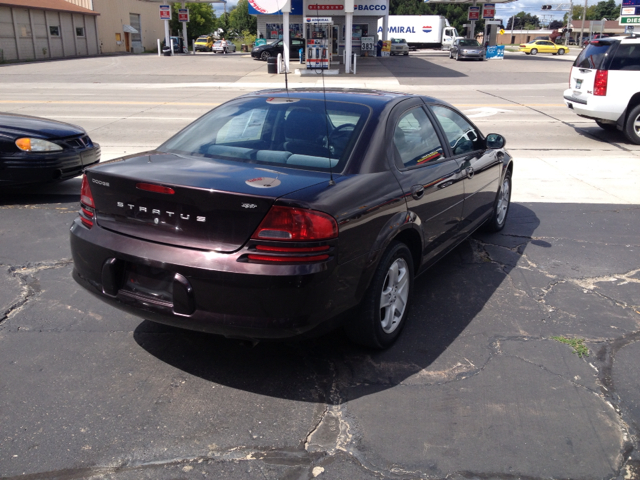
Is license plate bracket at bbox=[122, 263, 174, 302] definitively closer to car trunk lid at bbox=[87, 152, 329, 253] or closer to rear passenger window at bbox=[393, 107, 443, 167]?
car trunk lid at bbox=[87, 152, 329, 253]

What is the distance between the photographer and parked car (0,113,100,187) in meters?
6.77

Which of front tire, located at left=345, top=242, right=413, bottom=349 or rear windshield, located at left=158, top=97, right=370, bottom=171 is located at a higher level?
rear windshield, located at left=158, top=97, right=370, bottom=171

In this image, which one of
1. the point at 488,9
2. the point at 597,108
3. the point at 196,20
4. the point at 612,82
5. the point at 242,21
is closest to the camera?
the point at 612,82

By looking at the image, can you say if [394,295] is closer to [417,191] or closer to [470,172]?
[417,191]

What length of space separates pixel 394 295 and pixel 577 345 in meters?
1.31

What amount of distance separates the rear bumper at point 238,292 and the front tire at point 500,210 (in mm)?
3241

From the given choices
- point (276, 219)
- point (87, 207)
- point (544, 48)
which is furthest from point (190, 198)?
point (544, 48)

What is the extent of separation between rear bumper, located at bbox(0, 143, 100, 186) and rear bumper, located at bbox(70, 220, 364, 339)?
4.18m

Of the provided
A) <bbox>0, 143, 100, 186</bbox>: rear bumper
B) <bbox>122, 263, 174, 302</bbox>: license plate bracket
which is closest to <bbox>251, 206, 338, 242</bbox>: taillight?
<bbox>122, 263, 174, 302</bbox>: license plate bracket

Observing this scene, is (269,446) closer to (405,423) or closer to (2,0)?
(405,423)

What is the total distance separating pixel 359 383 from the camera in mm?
3447

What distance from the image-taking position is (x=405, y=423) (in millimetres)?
3078

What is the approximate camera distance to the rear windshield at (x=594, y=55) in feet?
38.2

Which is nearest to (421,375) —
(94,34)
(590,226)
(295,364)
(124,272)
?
(295,364)
